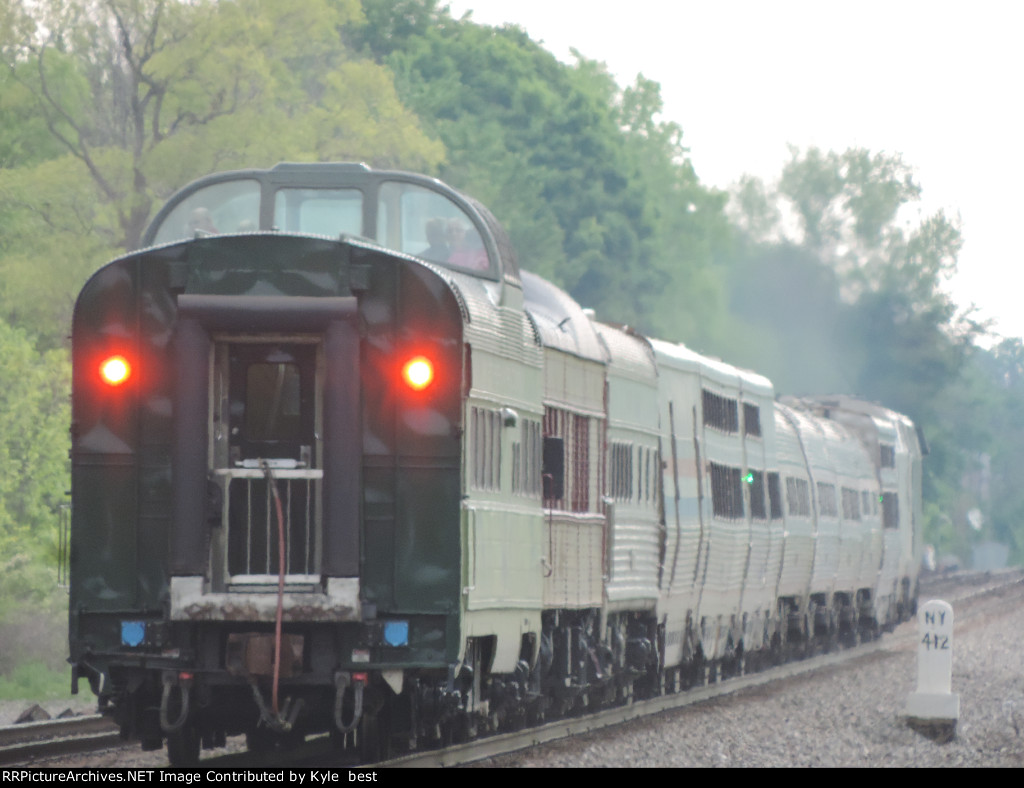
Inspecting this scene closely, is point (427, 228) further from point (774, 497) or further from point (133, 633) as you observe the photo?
point (774, 497)

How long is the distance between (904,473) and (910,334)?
27773 mm

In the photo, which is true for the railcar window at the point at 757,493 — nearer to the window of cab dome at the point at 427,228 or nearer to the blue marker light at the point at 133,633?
the window of cab dome at the point at 427,228

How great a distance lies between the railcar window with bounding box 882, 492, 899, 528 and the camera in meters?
40.1

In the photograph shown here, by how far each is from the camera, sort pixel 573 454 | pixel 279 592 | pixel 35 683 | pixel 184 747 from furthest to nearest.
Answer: pixel 35 683, pixel 573 454, pixel 184 747, pixel 279 592

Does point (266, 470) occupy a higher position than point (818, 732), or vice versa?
point (266, 470)

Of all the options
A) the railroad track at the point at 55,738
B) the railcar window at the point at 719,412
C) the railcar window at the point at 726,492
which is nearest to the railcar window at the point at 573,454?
the railroad track at the point at 55,738

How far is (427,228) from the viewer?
1427cm

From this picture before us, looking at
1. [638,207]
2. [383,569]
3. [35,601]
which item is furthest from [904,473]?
[383,569]

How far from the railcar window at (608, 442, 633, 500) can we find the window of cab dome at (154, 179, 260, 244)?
16.5 ft

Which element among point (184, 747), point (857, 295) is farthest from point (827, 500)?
point (857, 295)

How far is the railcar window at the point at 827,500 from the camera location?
32.7m

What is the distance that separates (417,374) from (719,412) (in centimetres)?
1260

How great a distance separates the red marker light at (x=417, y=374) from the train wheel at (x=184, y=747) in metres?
2.64

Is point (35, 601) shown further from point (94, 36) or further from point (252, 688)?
point (252, 688)
